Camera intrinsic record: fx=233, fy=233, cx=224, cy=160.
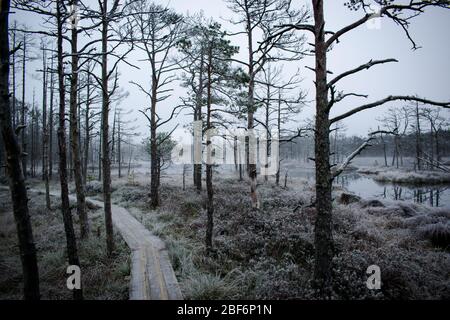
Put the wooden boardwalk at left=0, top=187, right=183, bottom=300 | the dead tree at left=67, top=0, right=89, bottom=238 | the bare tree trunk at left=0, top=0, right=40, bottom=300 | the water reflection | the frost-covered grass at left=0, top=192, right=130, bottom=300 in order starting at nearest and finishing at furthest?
the bare tree trunk at left=0, top=0, right=40, bottom=300 < the wooden boardwalk at left=0, top=187, right=183, bottom=300 < the frost-covered grass at left=0, top=192, right=130, bottom=300 < the dead tree at left=67, top=0, right=89, bottom=238 < the water reflection

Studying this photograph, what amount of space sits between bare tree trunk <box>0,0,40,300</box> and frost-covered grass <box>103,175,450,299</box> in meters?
3.29

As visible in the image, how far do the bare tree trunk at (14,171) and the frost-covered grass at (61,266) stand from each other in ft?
7.54

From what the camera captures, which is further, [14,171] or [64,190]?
[64,190]

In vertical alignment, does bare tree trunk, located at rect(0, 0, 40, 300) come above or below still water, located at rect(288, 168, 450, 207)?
above

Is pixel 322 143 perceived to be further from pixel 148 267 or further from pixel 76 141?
pixel 76 141

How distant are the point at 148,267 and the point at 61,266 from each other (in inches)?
134

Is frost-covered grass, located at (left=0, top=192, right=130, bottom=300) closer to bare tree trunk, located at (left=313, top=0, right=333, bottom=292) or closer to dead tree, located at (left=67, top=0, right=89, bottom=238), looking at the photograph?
dead tree, located at (left=67, top=0, right=89, bottom=238)

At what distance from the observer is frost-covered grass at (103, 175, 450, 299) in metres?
5.58

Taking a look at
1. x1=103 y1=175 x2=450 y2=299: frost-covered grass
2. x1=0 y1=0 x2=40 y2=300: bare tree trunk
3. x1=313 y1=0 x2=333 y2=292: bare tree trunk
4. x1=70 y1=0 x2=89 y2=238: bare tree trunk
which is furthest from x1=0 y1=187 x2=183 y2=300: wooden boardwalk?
x1=313 y1=0 x2=333 y2=292: bare tree trunk

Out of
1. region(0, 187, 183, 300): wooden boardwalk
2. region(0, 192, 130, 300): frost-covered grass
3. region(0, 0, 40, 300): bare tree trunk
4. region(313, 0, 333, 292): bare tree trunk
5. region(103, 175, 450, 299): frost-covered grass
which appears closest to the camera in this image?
region(0, 0, 40, 300): bare tree trunk

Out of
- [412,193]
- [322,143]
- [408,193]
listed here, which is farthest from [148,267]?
[412,193]

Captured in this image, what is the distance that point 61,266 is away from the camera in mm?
8031

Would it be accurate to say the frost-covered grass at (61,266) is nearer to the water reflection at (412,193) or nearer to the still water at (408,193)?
the still water at (408,193)
